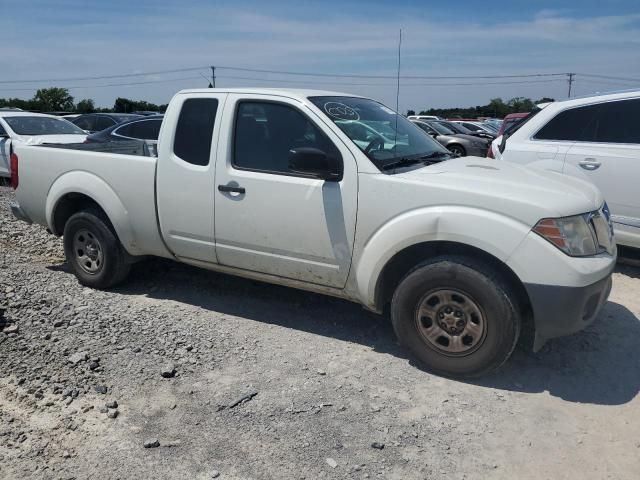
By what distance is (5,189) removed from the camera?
11227 millimetres

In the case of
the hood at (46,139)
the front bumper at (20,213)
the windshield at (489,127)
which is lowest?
the front bumper at (20,213)

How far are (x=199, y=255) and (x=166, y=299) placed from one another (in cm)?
77

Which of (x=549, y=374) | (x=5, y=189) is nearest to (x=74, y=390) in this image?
(x=549, y=374)

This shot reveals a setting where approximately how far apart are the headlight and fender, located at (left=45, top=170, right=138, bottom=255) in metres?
3.36

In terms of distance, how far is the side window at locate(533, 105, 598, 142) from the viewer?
19.7 feet

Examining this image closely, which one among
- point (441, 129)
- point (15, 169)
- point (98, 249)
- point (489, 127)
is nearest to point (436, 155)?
point (98, 249)

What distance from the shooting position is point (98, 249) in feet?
17.4

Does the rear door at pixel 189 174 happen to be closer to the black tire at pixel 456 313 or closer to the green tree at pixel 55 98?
the black tire at pixel 456 313

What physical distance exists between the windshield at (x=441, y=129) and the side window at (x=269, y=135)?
A: 15386 mm

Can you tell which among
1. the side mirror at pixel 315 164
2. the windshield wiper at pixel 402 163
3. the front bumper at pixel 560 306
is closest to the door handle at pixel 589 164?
the windshield wiper at pixel 402 163

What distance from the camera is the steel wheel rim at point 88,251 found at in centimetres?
529

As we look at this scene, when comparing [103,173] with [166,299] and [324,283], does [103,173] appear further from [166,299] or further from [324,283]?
[324,283]

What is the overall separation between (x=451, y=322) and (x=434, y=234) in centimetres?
58

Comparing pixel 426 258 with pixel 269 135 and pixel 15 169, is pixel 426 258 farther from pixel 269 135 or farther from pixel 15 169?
pixel 15 169
